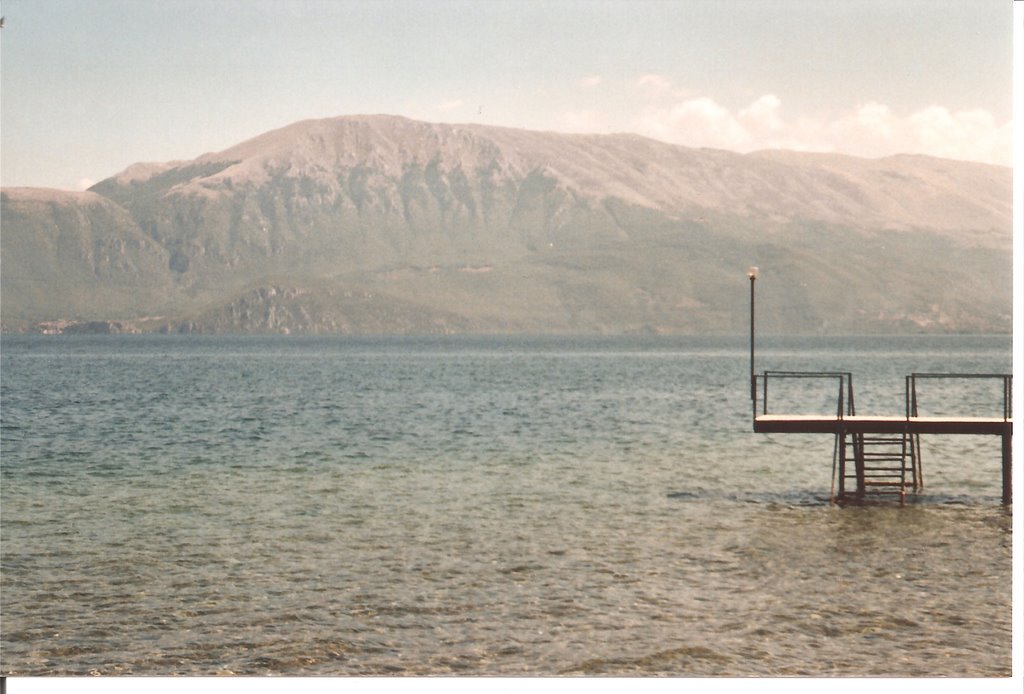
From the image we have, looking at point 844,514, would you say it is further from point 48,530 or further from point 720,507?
point 48,530

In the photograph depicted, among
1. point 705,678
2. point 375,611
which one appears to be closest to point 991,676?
point 705,678

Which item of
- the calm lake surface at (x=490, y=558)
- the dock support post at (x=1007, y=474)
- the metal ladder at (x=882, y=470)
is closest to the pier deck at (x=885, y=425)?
the metal ladder at (x=882, y=470)

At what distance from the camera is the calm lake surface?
784 inches

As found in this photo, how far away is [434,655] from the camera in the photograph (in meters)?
19.8

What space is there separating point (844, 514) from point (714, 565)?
30.4 feet

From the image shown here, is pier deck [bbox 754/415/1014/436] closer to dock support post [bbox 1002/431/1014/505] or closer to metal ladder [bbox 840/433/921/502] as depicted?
metal ladder [bbox 840/433/921/502]

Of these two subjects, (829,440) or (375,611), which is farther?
(829,440)

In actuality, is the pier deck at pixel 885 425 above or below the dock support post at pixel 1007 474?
above

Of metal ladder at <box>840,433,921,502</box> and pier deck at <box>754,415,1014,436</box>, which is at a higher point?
pier deck at <box>754,415,1014,436</box>

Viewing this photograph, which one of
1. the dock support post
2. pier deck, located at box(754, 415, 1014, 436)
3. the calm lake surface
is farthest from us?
the dock support post

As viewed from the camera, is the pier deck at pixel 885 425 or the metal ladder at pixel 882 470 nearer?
the pier deck at pixel 885 425

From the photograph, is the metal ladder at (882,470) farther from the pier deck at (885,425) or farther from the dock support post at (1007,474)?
the dock support post at (1007,474)

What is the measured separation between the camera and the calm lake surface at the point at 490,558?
1991 centimetres

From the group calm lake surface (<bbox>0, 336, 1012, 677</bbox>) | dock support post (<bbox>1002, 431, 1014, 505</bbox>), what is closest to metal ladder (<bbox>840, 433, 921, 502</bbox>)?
calm lake surface (<bbox>0, 336, 1012, 677</bbox>)
